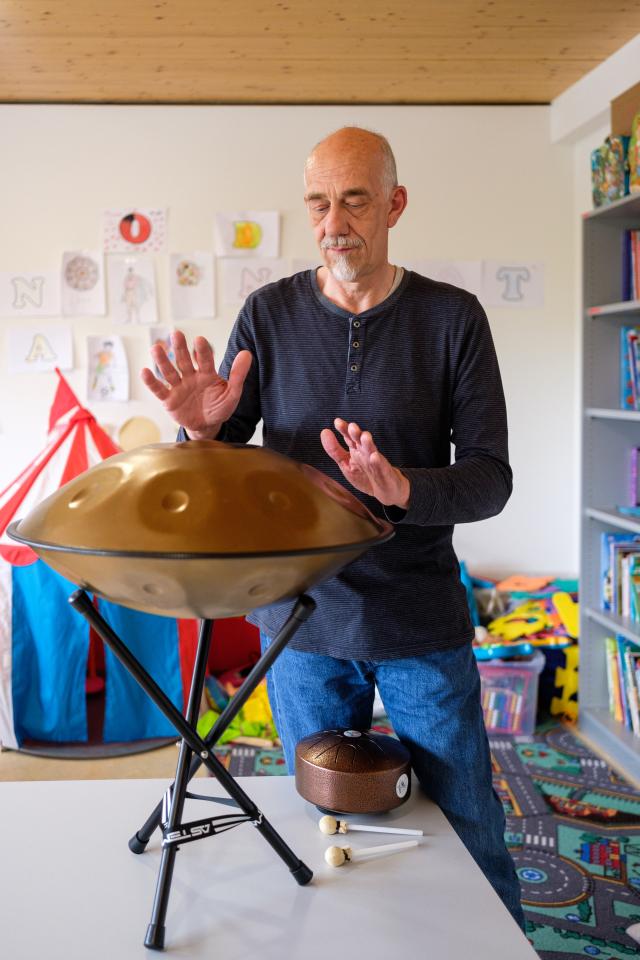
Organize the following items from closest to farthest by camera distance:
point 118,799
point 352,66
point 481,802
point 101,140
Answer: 1. point 118,799
2. point 481,802
3. point 352,66
4. point 101,140

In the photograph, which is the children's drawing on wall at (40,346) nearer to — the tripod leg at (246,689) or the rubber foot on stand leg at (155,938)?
the tripod leg at (246,689)

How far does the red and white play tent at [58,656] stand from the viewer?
10.5 feet

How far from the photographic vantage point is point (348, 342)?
4.93ft

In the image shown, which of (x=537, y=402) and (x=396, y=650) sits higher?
(x=537, y=402)

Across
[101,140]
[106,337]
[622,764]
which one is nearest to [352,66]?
[101,140]

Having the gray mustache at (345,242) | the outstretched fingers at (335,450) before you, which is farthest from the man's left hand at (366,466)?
the gray mustache at (345,242)

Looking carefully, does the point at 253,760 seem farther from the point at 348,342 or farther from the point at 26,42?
the point at 26,42

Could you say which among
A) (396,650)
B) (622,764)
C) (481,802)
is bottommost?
(622,764)

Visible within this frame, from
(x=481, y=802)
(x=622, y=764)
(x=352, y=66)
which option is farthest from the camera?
(x=352, y=66)

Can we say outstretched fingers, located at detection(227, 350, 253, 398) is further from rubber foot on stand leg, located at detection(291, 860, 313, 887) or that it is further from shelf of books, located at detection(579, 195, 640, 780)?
shelf of books, located at detection(579, 195, 640, 780)

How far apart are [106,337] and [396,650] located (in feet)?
9.77

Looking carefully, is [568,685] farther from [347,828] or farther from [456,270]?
[347,828]

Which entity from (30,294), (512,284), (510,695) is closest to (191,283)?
(30,294)

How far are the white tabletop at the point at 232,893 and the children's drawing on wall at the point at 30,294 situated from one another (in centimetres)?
311
